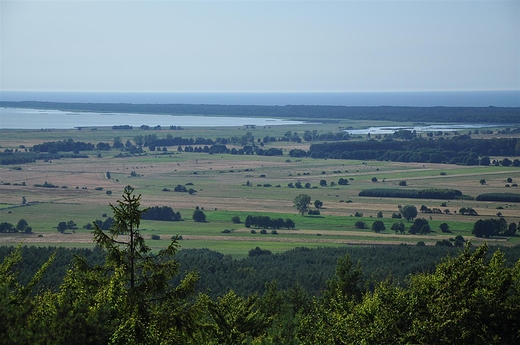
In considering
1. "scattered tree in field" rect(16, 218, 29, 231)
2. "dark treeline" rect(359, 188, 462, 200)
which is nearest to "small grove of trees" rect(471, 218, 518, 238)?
"dark treeline" rect(359, 188, 462, 200)

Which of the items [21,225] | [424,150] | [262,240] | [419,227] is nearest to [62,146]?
[424,150]

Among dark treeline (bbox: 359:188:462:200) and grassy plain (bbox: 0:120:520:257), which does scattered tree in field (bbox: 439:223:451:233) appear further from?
dark treeline (bbox: 359:188:462:200)

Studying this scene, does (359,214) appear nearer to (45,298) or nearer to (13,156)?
(45,298)

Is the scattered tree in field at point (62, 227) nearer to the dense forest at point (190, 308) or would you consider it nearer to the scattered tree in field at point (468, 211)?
the scattered tree in field at point (468, 211)

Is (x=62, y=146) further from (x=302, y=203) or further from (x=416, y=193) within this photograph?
(x=416, y=193)

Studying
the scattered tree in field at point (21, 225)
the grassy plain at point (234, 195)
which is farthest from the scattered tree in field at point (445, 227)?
the scattered tree in field at point (21, 225)

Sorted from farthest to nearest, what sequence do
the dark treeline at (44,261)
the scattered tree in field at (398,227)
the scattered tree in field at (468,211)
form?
1. the scattered tree in field at (468,211)
2. the scattered tree in field at (398,227)
3. the dark treeline at (44,261)
